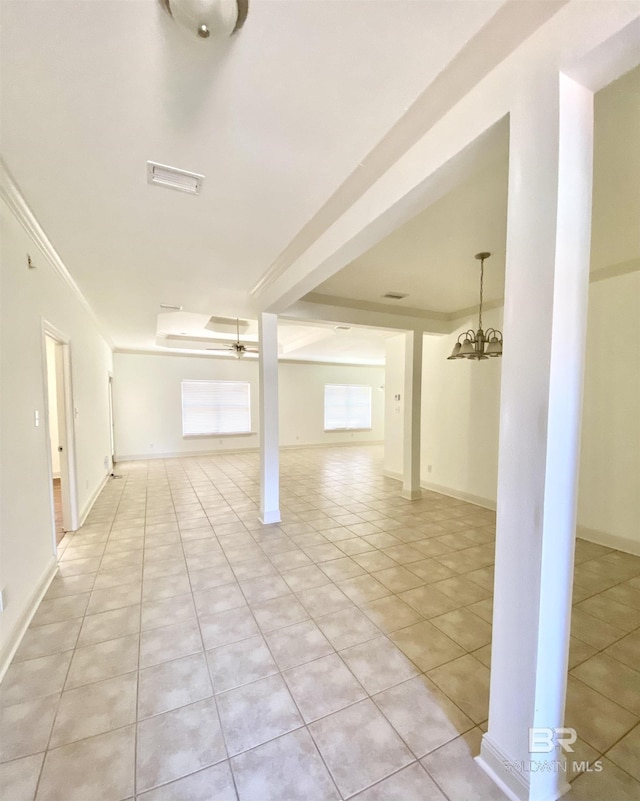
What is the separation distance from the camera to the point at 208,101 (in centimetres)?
131

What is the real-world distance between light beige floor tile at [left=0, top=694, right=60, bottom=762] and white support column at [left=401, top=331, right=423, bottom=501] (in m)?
4.17

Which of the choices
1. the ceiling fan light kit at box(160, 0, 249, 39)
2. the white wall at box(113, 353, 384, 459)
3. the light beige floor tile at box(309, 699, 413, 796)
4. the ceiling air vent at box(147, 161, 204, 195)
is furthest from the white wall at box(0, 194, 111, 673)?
the white wall at box(113, 353, 384, 459)

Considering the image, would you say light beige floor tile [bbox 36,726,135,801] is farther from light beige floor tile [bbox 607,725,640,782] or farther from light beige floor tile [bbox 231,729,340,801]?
light beige floor tile [bbox 607,725,640,782]

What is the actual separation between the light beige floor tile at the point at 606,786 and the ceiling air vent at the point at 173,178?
3105mm

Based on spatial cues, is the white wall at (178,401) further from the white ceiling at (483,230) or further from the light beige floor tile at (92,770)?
→ the light beige floor tile at (92,770)

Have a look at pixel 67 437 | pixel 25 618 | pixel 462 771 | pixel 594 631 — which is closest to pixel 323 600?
pixel 462 771

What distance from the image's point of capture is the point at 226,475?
6.38 m

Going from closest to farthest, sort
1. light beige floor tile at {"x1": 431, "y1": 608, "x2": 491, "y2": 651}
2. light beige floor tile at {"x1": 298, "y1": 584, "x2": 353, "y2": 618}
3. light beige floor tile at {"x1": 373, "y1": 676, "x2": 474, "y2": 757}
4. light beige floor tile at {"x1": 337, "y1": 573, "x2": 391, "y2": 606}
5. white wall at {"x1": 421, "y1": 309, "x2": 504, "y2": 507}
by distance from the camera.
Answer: light beige floor tile at {"x1": 373, "y1": 676, "x2": 474, "y2": 757} → light beige floor tile at {"x1": 431, "y1": 608, "x2": 491, "y2": 651} → light beige floor tile at {"x1": 298, "y1": 584, "x2": 353, "y2": 618} → light beige floor tile at {"x1": 337, "y1": 573, "x2": 391, "y2": 606} → white wall at {"x1": 421, "y1": 309, "x2": 504, "y2": 507}

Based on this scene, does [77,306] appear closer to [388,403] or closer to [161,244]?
[161,244]

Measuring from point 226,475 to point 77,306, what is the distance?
369 cm

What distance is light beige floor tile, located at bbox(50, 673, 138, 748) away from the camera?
145 cm

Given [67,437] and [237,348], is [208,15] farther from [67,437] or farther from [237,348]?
[237,348]

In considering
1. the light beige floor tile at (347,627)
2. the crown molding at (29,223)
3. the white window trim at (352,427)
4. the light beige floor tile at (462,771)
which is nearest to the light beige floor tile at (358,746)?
the light beige floor tile at (462,771)

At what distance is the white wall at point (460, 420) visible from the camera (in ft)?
14.4
